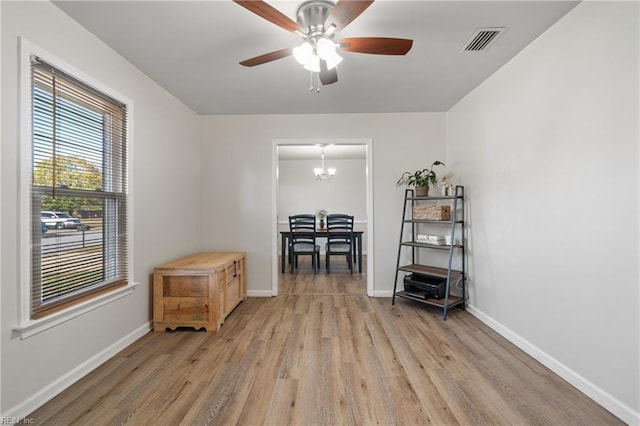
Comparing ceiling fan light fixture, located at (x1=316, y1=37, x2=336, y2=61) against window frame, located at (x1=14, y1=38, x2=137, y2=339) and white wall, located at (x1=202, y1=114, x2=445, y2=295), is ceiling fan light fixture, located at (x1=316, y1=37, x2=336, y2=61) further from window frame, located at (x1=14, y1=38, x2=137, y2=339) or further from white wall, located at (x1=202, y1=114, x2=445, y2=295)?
white wall, located at (x1=202, y1=114, x2=445, y2=295)

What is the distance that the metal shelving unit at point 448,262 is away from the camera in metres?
2.80

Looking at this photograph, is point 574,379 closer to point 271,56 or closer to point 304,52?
point 304,52

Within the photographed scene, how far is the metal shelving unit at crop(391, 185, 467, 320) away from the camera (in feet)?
A: 9.20

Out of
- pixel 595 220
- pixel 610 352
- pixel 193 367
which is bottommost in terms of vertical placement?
pixel 193 367

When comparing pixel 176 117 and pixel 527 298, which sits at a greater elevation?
pixel 176 117

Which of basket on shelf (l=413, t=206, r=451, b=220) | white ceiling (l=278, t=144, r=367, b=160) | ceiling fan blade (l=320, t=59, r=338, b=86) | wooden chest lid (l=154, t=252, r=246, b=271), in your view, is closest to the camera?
ceiling fan blade (l=320, t=59, r=338, b=86)

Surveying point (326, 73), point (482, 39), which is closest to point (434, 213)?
point (482, 39)

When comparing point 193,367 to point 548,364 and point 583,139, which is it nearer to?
point 548,364

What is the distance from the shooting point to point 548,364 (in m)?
1.87

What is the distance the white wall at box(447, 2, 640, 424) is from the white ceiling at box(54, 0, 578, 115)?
0.32 meters

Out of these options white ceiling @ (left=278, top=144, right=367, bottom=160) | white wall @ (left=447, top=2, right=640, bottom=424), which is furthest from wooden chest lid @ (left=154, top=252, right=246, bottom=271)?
white ceiling @ (left=278, top=144, right=367, bottom=160)

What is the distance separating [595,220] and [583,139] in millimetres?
490

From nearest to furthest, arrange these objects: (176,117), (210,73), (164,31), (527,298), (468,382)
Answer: (468,382) < (164,31) < (527,298) < (210,73) < (176,117)

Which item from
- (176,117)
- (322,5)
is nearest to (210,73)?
(176,117)
